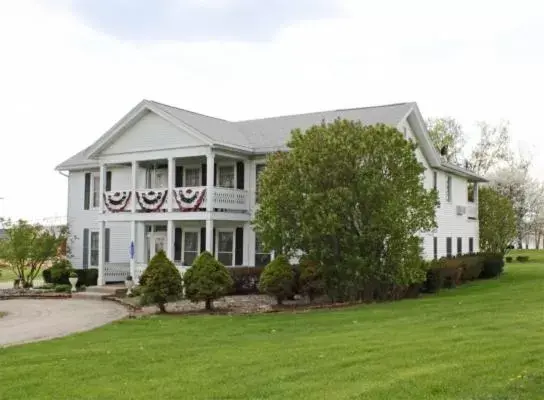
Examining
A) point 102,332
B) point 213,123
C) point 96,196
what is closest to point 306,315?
point 102,332

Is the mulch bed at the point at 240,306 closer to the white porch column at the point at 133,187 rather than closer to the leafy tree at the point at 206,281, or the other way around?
the leafy tree at the point at 206,281

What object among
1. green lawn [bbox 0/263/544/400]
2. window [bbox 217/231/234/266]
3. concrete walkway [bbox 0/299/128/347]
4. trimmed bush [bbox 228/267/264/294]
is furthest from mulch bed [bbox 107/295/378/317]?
window [bbox 217/231/234/266]

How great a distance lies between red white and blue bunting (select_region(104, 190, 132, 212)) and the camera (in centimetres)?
2750

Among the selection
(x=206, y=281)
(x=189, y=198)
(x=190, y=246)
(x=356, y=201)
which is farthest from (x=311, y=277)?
(x=190, y=246)

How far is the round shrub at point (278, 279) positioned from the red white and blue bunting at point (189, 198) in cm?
619

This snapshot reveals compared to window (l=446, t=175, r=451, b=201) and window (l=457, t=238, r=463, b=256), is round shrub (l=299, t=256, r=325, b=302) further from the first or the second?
window (l=457, t=238, r=463, b=256)

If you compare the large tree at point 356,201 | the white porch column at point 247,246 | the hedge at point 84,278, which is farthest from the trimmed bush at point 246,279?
the hedge at point 84,278

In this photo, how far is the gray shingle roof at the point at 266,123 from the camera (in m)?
26.2

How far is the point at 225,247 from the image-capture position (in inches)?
1102

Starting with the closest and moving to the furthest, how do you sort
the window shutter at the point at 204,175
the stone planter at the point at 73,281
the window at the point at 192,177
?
the stone planter at the point at 73,281
the window shutter at the point at 204,175
the window at the point at 192,177

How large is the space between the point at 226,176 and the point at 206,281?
9401mm

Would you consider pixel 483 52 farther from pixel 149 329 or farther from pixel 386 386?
pixel 386 386

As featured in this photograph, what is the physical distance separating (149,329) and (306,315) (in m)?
4.18

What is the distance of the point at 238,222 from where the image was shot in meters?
27.5
